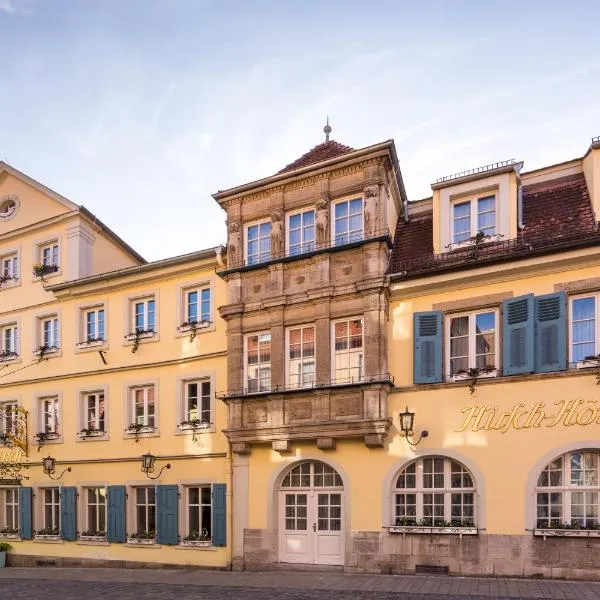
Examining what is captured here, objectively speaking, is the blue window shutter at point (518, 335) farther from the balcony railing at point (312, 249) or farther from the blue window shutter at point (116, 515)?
the blue window shutter at point (116, 515)

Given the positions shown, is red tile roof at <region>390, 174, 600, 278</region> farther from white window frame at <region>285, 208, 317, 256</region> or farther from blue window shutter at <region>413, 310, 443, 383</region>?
white window frame at <region>285, 208, 317, 256</region>

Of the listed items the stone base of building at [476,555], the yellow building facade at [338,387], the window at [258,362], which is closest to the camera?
the stone base of building at [476,555]

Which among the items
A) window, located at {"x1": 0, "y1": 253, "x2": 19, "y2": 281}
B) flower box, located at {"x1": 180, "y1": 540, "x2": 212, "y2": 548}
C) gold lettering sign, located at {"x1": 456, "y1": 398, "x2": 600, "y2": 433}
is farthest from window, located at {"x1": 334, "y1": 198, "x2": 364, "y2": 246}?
window, located at {"x1": 0, "y1": 253, "x2": 19, "y2": 281}

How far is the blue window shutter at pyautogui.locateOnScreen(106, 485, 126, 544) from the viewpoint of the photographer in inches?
748

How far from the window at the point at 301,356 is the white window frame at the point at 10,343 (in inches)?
406

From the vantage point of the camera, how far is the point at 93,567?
1925 cm

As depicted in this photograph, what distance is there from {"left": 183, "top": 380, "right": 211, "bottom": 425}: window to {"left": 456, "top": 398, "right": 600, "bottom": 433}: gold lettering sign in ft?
23.2

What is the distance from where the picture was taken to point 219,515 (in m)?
17.6

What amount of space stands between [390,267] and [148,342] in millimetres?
7652

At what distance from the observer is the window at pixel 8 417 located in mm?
21644

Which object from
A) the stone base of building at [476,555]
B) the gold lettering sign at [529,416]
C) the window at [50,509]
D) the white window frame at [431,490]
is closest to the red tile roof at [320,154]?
the gold lettering sign at [529,416]

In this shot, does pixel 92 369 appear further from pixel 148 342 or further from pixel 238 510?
pixel 238 510

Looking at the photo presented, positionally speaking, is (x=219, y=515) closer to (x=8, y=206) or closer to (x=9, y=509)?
(x=9, y=509)

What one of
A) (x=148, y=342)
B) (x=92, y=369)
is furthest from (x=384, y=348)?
(x=92, y=369)
